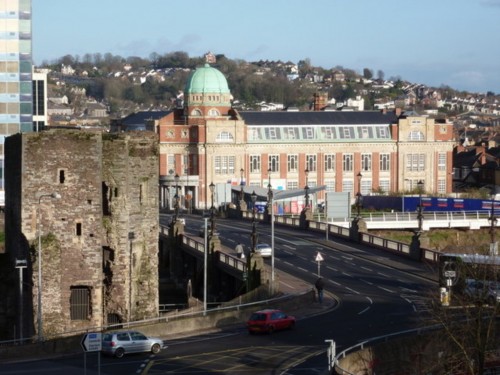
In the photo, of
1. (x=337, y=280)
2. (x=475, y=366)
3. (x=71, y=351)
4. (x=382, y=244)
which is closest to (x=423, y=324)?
(x=475, y=366)

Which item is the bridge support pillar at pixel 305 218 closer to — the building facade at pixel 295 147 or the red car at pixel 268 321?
the building facade at pixel 295 147

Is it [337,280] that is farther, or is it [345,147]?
[345,147]

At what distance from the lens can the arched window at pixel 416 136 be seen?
496 feet

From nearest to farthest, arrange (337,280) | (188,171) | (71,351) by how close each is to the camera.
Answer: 1. (71,351)
2. (337,280)
3. (188,171)

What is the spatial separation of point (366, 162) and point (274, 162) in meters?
11.3

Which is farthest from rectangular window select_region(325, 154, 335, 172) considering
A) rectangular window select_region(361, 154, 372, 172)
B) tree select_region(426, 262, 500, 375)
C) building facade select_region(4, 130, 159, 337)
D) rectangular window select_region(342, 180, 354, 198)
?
tree select_region(426, 262, 500, 375)

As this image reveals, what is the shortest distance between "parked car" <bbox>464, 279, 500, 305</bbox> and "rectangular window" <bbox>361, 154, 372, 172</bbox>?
98.3 metres

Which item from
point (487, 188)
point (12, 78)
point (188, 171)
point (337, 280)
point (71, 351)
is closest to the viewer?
point (71, 351)

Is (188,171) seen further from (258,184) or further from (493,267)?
(493,267)

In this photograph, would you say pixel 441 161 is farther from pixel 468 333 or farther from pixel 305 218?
pixel 468 333

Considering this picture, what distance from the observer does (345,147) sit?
149875 mm

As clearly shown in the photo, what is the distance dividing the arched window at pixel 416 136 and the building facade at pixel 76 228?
93573 millimetres

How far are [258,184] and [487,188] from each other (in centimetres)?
3377

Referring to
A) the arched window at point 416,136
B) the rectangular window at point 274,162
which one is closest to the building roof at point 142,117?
the rectangular window at point 274,162
